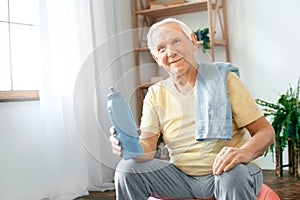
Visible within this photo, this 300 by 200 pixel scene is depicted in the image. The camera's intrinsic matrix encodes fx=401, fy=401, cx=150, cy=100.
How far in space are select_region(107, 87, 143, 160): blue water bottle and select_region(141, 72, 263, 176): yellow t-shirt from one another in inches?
4.9

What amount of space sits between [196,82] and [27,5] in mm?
1657

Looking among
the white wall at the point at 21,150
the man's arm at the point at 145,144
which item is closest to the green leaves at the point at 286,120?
the man's arm at the point at 145,144

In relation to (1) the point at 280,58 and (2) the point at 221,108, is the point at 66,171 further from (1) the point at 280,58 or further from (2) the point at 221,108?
(1) the point at 280,58

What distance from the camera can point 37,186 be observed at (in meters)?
2.48

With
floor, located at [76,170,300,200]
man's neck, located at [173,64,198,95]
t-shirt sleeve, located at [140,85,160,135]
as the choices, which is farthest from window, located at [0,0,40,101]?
man's neck, located at [173,64,198,95]

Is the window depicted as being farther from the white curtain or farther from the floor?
the floor

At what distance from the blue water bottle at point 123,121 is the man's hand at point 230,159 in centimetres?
27

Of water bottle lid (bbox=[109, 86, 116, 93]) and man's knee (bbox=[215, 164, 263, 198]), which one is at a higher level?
water bottle lid (bbox=[109, 86, 116, 93])

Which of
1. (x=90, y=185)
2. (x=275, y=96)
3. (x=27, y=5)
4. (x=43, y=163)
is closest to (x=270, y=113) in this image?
(x=275, y=96)

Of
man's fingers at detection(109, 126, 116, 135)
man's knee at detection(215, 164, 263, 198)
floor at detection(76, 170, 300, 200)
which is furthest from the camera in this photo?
floor at detection(76, 170, 300, 200)

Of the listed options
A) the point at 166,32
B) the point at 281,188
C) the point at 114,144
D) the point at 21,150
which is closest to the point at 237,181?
the point at 114,144

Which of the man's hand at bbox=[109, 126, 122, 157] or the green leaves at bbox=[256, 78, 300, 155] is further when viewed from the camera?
the green leaves at bbox=[256, 78, 300, 155]

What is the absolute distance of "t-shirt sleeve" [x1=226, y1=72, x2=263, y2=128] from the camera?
4.22 ft

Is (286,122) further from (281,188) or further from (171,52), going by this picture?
(171,52)
